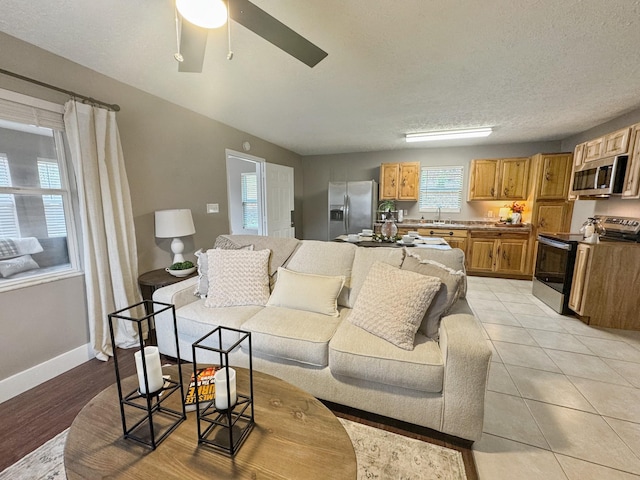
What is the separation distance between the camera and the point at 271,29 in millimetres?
1312

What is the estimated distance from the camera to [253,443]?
3.10ft

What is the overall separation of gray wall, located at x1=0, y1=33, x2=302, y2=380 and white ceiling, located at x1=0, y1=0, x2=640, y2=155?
0.47ft

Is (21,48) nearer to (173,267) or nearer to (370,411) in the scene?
(173,267)

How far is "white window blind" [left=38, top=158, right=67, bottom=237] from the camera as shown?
208 centimetres

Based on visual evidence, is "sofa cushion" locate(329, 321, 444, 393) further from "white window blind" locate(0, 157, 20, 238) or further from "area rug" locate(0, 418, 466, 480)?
"white window blind" locate(0, 157, 20, 238)

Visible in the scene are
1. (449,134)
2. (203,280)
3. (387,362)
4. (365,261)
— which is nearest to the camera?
(387,362)

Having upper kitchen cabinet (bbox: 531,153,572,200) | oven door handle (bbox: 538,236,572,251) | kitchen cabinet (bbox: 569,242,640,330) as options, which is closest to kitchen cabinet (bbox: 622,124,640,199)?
kitchen cabinet (bbox: 569,242,640,330)

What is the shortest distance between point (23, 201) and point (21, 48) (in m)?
1.04

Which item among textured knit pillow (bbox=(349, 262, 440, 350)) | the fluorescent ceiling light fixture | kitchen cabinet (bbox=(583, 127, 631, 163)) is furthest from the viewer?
the fluorescent ceiling light fixture

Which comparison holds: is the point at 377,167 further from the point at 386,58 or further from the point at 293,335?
the point at 293,335

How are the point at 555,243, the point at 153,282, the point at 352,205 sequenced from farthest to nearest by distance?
the point at 352,205, the point at 555,243, the point at 153,282

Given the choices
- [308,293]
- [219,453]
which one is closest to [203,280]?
[308,293]

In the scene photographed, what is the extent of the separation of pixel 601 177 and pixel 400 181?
2843mm

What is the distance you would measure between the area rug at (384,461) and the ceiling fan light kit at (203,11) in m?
2.24
